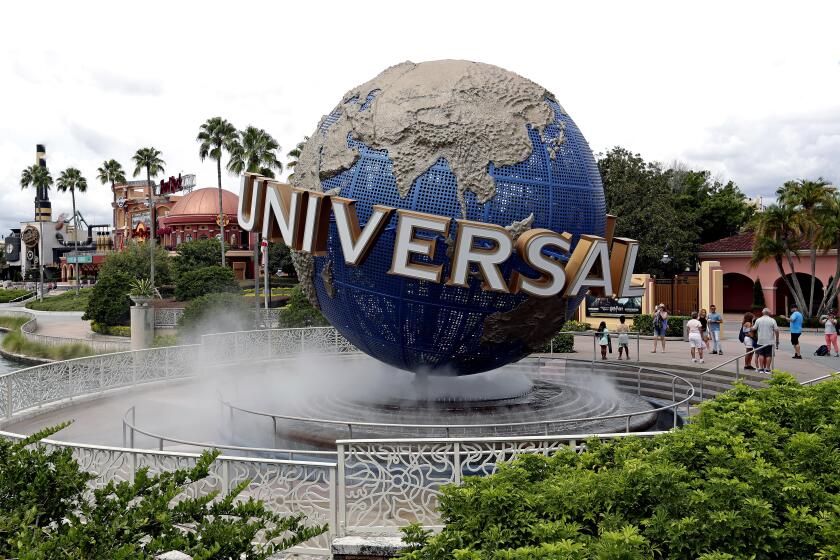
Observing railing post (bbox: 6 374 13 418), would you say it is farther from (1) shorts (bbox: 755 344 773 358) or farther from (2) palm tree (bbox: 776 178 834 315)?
(2) palm tree (bbox: 776 178 834 315)

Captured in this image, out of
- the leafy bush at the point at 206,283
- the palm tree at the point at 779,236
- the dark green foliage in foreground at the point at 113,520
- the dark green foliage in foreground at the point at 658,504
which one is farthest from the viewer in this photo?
the leafy bush at the point at 206,283

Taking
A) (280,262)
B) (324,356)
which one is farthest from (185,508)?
(280,262)

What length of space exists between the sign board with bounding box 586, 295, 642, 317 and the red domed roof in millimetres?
47602

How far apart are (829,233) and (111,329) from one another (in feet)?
125

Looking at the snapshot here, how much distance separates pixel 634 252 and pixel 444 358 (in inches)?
152

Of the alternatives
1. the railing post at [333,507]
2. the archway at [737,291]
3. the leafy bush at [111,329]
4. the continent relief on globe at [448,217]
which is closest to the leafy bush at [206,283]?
the leafy bush at [111,329]

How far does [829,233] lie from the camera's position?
3288cm

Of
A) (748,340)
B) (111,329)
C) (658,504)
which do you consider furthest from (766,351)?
(111,329)

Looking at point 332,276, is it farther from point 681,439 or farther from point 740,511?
point 740,511

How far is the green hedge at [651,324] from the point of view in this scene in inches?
1036

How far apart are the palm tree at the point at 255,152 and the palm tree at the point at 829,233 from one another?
30.6 meters

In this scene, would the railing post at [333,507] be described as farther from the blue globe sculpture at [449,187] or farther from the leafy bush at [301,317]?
the leafy bush at [301,317]

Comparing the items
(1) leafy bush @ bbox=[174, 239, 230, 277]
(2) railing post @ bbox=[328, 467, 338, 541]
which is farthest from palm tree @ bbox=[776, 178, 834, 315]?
(1) leafy bush @ bbox=[174, 239, 230, 277]

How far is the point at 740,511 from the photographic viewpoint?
442 centimetres
